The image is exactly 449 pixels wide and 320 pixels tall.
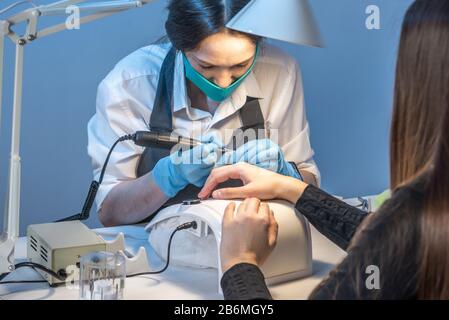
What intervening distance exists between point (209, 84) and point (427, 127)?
2.88 feet

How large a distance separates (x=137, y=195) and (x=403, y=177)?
828 millimetres

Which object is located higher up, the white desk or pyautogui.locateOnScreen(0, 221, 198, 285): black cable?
pyautogui.locateOnScreen(0, 221, 198, 285): black cable

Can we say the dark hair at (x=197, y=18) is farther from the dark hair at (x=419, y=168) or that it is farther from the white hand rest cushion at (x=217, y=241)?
the dark hair at (x=419, y=168)

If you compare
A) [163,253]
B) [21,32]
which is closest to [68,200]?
[163,253]

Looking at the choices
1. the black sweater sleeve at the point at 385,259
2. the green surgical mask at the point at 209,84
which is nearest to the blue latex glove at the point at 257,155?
the green surgical mask at the point at 209,84

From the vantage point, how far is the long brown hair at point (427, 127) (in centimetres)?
77

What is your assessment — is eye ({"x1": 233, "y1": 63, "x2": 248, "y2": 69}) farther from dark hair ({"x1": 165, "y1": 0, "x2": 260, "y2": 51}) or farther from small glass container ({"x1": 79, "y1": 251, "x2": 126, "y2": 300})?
small glass container ({"x1": 79, "y1": 251, "x2": 126, "y2": 300})

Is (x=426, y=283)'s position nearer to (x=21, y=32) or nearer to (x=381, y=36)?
(x=21, y=32)

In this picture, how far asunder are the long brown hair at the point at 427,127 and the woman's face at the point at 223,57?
0.78 m

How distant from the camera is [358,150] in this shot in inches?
87.0

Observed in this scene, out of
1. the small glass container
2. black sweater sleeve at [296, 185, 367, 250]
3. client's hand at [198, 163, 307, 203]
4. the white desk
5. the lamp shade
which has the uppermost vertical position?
the lamp shade

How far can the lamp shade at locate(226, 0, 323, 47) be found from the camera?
107 centimetres

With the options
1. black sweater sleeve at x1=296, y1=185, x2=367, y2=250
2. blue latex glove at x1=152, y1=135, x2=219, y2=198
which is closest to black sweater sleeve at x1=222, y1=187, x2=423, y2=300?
black sweater sleeve at x1=296, y1=185, x2=367, y2=250

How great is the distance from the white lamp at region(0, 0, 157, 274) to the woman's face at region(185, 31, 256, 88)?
444mm
